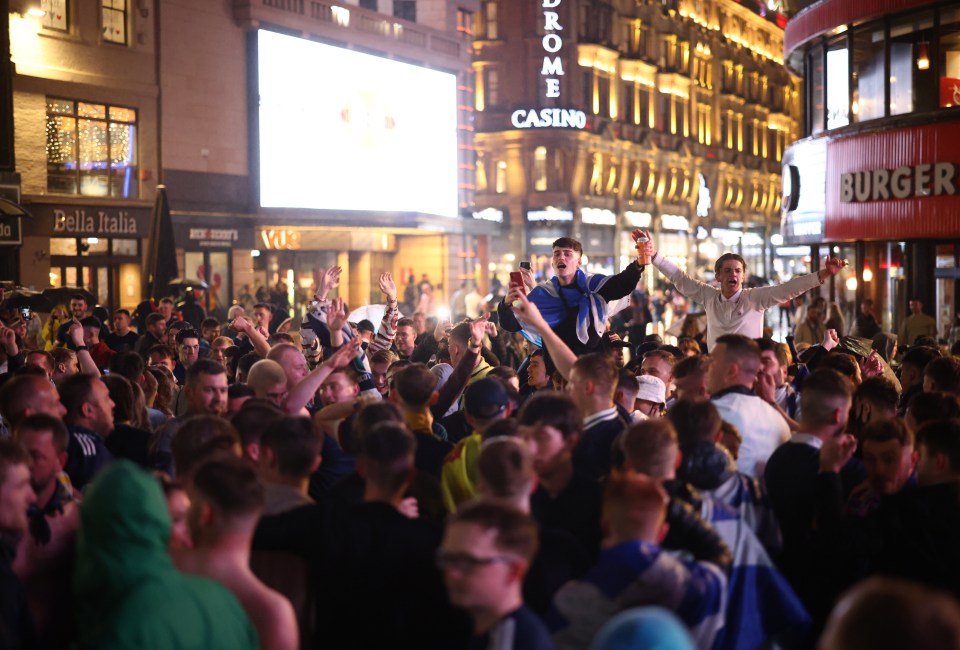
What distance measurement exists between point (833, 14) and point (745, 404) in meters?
22.7

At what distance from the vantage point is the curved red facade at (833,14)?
82.9ft

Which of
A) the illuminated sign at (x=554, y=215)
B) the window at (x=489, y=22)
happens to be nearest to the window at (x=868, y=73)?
the illuminated sign at (x=554, y=215)

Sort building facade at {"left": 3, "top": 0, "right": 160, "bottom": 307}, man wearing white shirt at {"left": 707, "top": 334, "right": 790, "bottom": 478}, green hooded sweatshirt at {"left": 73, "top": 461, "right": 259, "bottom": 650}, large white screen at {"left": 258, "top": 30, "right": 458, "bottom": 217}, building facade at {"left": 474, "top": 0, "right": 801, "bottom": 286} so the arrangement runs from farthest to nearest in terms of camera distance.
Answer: building facade at {"left": 474, "top": 0, "right": 801, "bottom": 286} < large white screen at {"left": 258, "top": 30, "right": 458, "bottom": 217} < building facade at {"left": 3, "top": 0, "right": 160, "bottom": 307} < man wearing white shirt at {"left": 707, "top": 334, "right": 790, "bottom": 478} < green hooded sweatshirt at {"left": 73, "top": 461, "right": 259, "bottom": 650}

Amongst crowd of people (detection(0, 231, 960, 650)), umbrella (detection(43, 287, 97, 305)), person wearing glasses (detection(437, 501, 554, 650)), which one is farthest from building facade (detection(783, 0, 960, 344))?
person wearing glasses (detection(437, 501, 554, 650))

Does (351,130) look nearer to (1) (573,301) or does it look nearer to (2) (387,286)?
(2) (387,286)

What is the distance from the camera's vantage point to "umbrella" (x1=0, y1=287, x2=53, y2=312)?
17.7 m

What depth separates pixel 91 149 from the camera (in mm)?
29922

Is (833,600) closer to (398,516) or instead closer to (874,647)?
(398,516)

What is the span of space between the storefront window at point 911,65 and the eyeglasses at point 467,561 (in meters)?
23.8

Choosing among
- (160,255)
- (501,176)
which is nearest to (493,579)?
(160,255)

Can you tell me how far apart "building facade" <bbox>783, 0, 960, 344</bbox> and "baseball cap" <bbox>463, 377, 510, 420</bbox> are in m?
19.8

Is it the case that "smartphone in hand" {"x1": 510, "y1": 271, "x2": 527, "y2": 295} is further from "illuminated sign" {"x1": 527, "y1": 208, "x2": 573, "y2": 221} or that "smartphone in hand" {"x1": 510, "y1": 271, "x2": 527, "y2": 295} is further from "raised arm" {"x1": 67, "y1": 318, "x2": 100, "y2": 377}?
"illuminated sign" {"x1": 527, "y1": 208, "x2": 573, "y2": 221}

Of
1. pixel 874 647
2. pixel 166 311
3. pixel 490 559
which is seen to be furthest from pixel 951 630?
pixel 166 311

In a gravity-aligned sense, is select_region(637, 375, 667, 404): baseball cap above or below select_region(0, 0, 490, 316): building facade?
below
